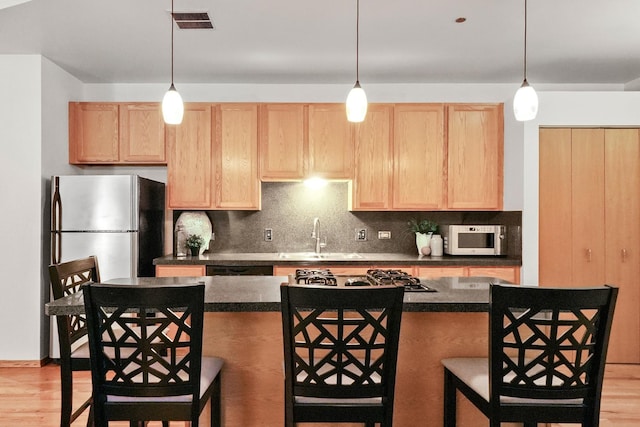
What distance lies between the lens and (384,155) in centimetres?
454

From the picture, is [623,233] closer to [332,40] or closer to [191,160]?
[332,40]

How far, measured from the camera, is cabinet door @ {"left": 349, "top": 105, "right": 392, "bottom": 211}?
454 cm

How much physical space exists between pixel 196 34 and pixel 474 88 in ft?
9.09

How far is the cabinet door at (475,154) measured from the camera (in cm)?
450

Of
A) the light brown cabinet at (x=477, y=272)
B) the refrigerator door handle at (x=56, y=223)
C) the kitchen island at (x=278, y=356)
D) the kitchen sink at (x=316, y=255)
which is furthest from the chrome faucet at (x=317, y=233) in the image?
the kitchen island at (x=278, y=356)

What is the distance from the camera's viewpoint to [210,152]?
4531mm

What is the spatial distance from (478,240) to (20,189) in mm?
4025

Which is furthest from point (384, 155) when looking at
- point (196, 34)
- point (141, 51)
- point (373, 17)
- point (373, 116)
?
point (141, 51)

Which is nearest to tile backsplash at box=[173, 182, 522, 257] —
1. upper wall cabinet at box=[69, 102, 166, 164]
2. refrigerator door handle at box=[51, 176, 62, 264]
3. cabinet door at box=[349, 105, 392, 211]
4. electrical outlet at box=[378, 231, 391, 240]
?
electrical outlet at box=[378, 231, 391, 240]

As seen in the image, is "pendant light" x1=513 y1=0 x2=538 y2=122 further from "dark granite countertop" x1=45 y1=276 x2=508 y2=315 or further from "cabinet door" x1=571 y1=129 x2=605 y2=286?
"cabinet door" x1=571 y1=129 x2=605 y2=286

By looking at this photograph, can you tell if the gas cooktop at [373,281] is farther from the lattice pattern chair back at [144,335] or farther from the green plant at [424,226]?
the green plant at [424,226]

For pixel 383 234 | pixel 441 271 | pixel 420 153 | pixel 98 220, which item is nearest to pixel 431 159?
pixel 420 153

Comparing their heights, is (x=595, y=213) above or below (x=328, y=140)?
below

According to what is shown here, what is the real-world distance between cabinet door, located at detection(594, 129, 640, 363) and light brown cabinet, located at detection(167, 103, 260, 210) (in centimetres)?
312
